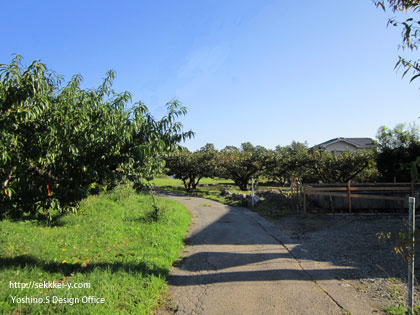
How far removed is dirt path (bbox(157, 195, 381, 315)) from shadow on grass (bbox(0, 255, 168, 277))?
0.49 m

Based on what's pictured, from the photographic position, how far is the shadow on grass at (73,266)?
4.77 meters

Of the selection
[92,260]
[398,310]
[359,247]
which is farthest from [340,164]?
[92,260]

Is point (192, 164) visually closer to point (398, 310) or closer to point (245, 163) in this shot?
point (245, 163)

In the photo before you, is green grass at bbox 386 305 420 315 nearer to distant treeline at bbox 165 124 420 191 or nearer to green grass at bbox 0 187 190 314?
green grass at bbox 0 187 190 314

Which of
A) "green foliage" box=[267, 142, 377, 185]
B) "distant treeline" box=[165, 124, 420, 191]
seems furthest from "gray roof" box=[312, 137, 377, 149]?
"green foliage" box=[267, 142, 377, 185]

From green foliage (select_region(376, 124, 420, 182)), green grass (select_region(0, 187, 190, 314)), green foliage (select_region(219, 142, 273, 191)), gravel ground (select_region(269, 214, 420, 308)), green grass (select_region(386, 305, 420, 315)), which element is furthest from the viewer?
green foliage (select_region(219, 142, 273, 191))

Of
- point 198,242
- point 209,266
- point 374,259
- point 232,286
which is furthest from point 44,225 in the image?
point 374,259

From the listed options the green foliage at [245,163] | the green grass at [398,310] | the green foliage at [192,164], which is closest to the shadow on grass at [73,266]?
the green grass at [398,310]

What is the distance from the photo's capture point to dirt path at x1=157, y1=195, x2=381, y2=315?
390 centimetres

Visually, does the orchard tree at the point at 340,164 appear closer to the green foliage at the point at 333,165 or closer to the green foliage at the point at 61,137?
the green foliage at the point at 333,165

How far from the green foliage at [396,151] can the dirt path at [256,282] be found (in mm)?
12428

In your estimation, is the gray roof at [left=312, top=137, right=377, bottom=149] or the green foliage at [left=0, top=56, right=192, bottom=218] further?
the gray roof at [left=312, top=137, right=377, bottom=149]

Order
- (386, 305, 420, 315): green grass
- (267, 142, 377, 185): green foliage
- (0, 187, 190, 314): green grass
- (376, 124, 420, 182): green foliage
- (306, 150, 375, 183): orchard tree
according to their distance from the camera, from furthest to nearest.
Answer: (267, 142, 377, 185): green foliage < (306, 150, 375, 183): orchard tree < (376, 124, 420, 182): green foliage < (0, 187, 190, 314): green grass < (386, 305, 420, 315): green grass

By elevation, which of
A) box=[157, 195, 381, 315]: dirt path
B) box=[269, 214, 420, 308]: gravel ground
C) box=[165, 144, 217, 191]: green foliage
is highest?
box=[165, 144, 217, 191]: green foliage
